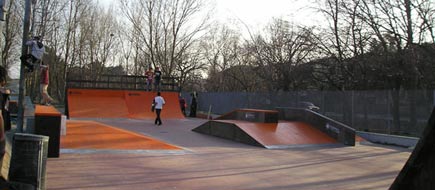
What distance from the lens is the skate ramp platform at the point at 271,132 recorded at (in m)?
15.3

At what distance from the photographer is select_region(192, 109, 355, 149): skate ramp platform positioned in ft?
50.2

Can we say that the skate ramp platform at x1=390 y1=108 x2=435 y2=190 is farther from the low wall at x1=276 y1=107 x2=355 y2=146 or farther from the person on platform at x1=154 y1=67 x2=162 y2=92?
the person on platform at x1=154 y1=67 x2=162 y2=92

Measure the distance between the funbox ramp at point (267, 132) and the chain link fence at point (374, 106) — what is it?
358 centimetres

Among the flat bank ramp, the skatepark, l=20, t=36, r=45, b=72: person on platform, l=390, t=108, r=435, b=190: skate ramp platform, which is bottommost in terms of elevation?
the skatepark

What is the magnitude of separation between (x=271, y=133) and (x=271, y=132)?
13 cm

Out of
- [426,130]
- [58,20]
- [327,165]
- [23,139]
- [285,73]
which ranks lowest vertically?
[327,165]

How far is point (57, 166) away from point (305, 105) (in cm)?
1655

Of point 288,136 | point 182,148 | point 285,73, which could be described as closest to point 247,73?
point 285,73

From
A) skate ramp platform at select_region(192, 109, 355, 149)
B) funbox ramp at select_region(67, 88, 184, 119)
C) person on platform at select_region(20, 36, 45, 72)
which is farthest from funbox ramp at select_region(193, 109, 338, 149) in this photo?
funbox ramp at select_region(67, 88, 184, 119)

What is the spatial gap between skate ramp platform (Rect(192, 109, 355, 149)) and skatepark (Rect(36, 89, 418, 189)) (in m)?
0.04

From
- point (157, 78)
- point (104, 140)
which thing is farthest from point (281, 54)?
point (104, 140)

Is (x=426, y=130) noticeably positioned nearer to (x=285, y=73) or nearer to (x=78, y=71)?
(x=285, y=73)

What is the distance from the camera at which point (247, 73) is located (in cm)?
4488

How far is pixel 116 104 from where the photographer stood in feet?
92.8
